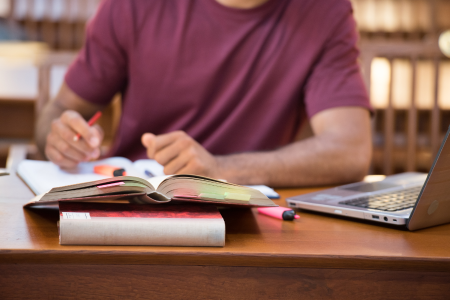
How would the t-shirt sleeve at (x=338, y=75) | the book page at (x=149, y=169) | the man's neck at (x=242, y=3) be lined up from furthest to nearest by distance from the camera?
the man's neck at (x=242, y=3) → the t-shirt sleeve at (x=338, y=75) → the book page at (x=149, y=169)

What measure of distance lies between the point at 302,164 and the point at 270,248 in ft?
1.43

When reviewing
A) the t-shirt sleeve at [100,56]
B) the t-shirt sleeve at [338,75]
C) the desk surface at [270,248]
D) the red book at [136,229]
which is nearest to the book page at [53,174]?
the desk surface at [270,248]

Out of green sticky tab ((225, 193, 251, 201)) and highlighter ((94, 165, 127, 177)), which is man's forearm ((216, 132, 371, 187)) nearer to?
highlighter ((94, 165, 127, 177))

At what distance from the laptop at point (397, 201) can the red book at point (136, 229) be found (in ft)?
0.69

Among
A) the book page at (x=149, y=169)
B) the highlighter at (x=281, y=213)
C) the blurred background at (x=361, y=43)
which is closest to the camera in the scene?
the highlighter at (x=281, y=213)

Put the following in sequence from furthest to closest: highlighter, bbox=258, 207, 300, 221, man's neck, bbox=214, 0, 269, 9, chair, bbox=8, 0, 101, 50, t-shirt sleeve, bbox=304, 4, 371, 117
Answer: chair, bbox=8, 0, 101, 50
man's neck, bbox=214, 0, 269, 9
t-shirt sleeve, bbox=304, 4, 371, 117
highlighter, bbox=258, 207, 300, 221

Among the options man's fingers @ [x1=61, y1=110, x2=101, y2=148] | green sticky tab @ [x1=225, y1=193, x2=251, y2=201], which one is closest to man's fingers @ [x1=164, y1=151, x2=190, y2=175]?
man's fingers @ [x1=61, y1=110, x2=101, y2=148]

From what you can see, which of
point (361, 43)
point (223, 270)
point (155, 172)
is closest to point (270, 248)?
point (223, 270)

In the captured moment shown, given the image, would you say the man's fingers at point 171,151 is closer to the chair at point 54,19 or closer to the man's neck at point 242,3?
the man's neck at point 242,3

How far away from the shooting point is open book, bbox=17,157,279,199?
0.64 metres

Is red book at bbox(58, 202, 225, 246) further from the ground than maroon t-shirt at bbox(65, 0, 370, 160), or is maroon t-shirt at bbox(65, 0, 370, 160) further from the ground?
maroon t-shirt at bbox(65, 0, 370, 160)

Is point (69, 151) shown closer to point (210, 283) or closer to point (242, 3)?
point (210, 283)

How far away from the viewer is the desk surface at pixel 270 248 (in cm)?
38

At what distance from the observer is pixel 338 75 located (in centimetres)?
105
